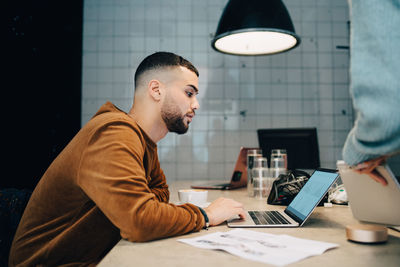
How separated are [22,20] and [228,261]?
185 cm

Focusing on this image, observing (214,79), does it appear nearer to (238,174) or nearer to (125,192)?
(238,174)

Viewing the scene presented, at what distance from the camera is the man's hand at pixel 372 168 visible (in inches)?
28.6

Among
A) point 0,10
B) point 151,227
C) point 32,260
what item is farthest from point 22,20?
point 151,227

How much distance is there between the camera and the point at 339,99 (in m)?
3.14

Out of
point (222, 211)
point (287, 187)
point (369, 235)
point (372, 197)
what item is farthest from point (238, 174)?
point (369, 235)

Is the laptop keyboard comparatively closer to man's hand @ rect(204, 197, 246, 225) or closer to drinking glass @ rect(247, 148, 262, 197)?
man's hand @ rect(204, 197, 246, 225)

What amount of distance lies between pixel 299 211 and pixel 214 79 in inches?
86.3

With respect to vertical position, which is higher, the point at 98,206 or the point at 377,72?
the point at 377,72

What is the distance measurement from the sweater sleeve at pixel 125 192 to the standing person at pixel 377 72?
0.50 m

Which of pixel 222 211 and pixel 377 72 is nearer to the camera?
pixel 377 72

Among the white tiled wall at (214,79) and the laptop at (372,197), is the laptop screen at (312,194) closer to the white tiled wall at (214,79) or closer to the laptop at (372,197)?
the laptop at (372,197)

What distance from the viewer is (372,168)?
75 cm

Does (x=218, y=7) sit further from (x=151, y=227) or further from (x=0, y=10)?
(x=151, y=227)

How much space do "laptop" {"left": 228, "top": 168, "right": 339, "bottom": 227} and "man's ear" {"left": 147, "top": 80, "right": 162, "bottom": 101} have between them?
58cm
